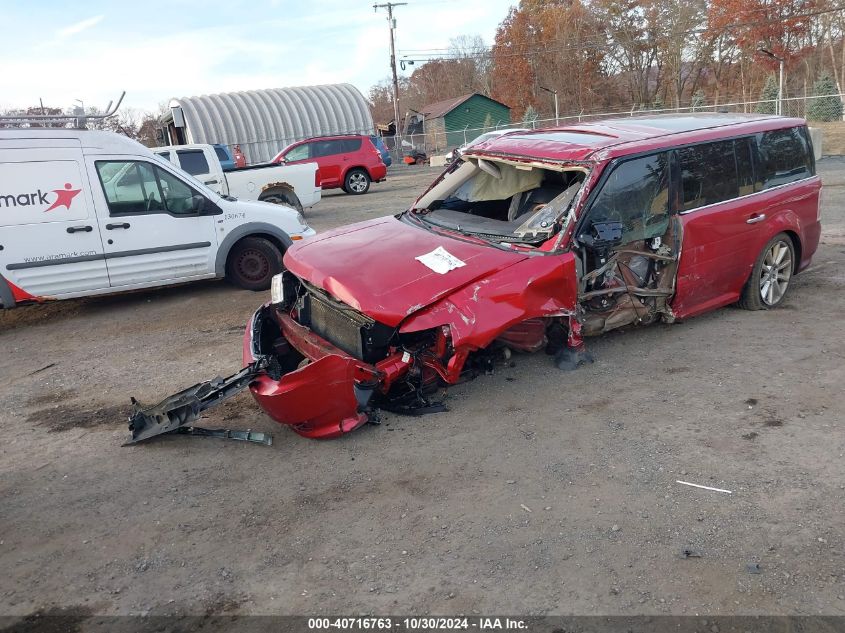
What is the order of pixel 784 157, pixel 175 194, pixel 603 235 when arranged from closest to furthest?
1. pixel 603 235
2. pixel 784 157
3. pixel 175 194

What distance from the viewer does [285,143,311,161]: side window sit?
66.1 ft

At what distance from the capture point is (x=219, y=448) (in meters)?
4.26

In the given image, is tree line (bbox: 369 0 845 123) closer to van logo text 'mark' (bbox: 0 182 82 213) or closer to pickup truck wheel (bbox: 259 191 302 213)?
pickup truck wheel (bbox: 259 191 302 213)

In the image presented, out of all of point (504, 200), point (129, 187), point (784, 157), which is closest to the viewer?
point (504, 200)

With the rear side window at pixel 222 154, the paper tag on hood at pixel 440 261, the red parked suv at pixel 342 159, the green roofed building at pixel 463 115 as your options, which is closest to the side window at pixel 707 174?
the paper tag on hood at pixel 440 261

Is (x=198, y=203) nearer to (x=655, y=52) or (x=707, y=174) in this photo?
(x=707, y=174)

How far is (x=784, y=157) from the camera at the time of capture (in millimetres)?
6219

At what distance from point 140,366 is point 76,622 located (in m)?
3.39

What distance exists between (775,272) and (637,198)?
6.71 ft

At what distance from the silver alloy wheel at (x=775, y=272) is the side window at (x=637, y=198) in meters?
1.49

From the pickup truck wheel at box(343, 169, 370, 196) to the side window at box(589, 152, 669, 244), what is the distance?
16.1 meters

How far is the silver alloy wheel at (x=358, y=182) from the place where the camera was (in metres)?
20.7

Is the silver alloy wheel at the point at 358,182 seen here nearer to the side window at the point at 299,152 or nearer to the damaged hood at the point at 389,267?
the side window at the point at 299,152

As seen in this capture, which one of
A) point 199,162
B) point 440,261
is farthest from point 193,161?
point 440,261
